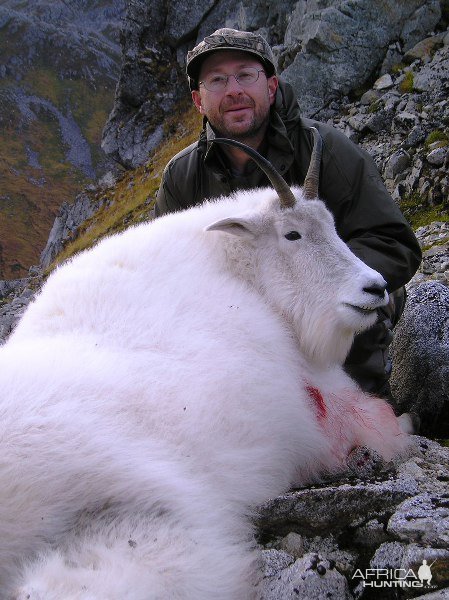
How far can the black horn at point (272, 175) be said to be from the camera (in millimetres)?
3940

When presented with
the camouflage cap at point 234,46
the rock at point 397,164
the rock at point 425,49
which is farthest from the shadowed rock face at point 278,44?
the camouflage cap at point 234,46

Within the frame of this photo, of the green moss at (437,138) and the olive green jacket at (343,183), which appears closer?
the olive green jacket at (343,183)

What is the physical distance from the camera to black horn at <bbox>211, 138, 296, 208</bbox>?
3.94 m

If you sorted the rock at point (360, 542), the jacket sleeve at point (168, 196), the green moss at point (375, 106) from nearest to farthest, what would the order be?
the rock at point (360, 542), the jacket sleeve at point (168, 196), the green moss at point (375, 106)

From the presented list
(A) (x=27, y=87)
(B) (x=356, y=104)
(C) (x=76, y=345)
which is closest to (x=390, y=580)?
(C) (x=76, y=345)

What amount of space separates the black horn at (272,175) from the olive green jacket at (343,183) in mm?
990

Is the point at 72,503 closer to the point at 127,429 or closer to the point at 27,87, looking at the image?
the point at 127,429

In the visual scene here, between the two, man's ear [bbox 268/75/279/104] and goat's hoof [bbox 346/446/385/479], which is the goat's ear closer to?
goat's hoof [bbox 346/446/385/479]

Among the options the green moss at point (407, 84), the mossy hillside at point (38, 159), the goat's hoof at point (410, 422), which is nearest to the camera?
the goat's hoof at point (410, 422)

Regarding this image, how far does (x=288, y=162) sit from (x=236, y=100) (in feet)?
2.48

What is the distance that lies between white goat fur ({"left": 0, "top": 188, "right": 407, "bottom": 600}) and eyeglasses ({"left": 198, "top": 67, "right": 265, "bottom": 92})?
Answer: 1.44 m

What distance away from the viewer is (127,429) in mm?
2574

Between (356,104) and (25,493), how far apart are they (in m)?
17.1

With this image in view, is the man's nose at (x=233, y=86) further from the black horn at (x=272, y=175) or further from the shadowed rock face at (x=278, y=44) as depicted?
the shadowed rock face at (x=278, y=44)
